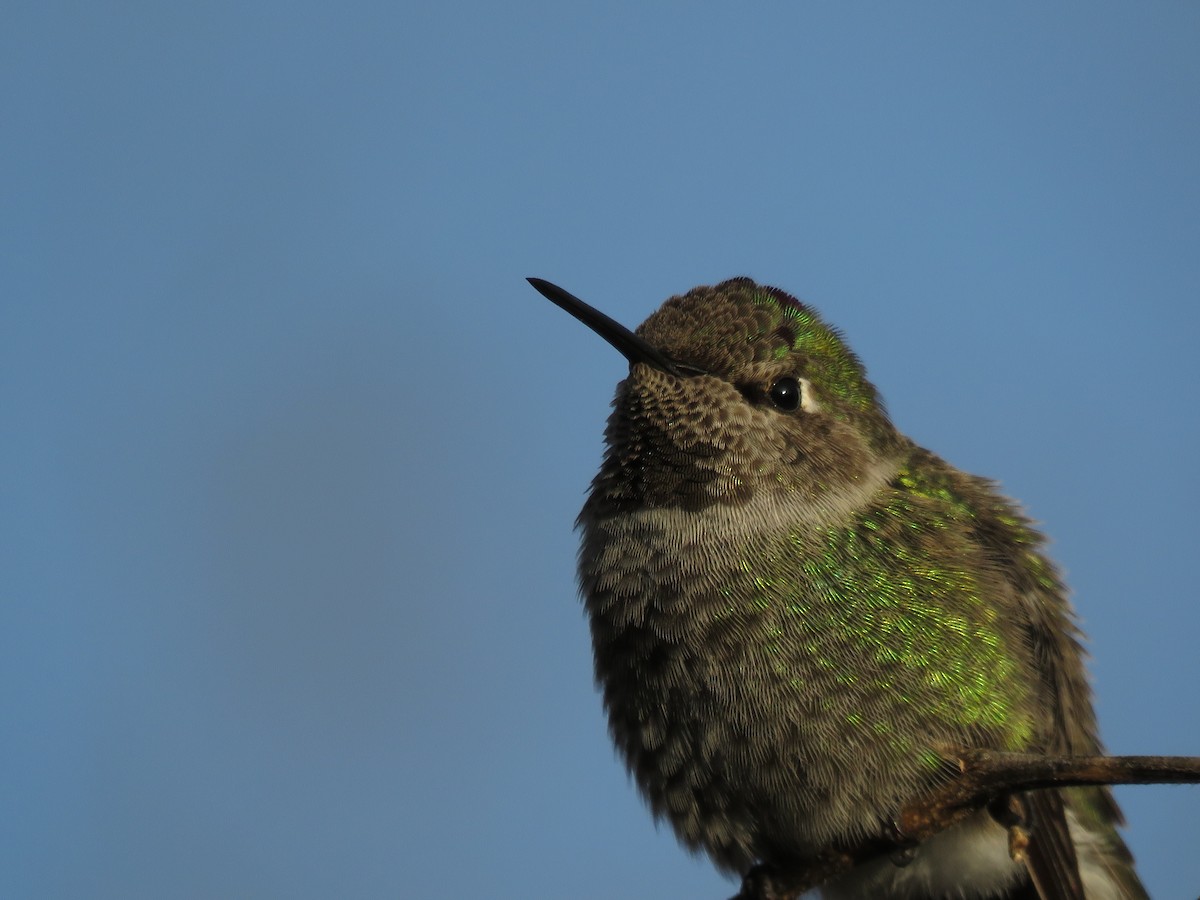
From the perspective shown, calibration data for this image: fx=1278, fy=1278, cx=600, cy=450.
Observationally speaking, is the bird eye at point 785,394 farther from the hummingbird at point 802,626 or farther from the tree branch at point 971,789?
the tree branch at point 971,789

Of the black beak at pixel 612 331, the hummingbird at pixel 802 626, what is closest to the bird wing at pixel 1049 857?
the hummingbird at pixel 802 626

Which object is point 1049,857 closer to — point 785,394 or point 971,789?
point 971,789

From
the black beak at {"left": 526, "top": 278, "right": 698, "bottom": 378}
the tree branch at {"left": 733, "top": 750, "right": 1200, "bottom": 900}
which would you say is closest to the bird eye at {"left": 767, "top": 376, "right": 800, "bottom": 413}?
the black beak at {"left": 526, "top": 278, "right": 698, "bottom": 378}

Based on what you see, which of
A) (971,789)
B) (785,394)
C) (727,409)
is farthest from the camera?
(785,394)

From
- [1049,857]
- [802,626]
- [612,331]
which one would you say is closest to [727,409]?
[612,331]

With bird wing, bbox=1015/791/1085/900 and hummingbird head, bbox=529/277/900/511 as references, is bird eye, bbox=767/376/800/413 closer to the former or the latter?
hummingbird head, bbox=529/277/900/511

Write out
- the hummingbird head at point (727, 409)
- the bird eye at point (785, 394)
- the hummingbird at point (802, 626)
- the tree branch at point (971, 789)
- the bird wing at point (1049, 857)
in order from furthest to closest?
the bird eye at point (785, 394)
the hummingbird head at point (727, 409)
the bird wing at point (1049, 857)
the hummingbird at point (802, 626)
the tree branch at point (971, 789)

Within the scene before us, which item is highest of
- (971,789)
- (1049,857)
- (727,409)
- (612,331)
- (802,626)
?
(612,331)
